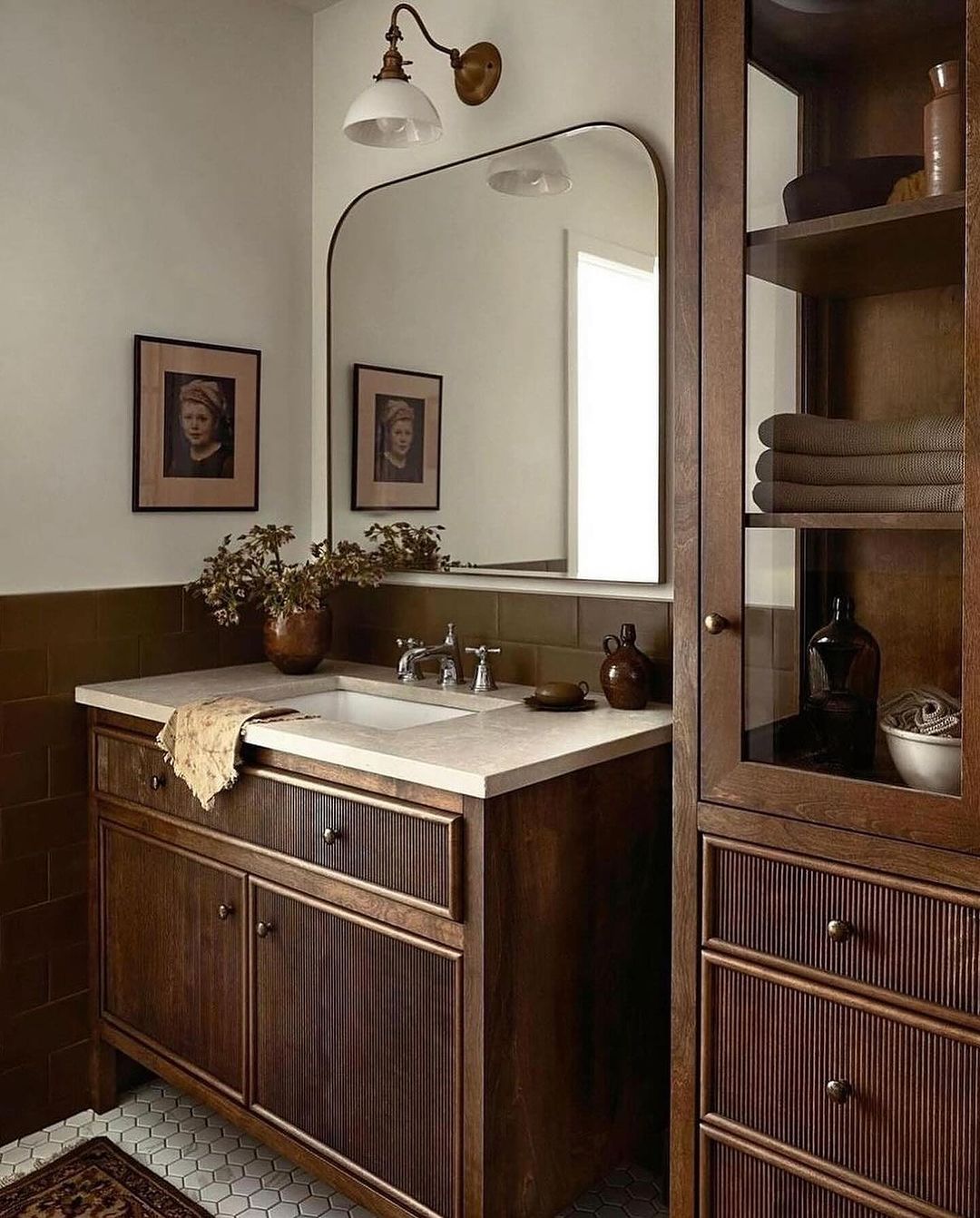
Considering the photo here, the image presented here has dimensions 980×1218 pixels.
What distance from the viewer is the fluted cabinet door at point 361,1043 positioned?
179cm

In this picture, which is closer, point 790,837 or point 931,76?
point 931,76

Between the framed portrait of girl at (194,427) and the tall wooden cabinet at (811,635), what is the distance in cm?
142

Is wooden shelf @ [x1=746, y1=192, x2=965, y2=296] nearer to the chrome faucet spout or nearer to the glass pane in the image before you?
the glass pane

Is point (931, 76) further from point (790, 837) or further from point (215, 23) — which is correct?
point (215, 23)

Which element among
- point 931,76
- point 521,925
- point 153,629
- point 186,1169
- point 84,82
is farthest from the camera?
point 153,629

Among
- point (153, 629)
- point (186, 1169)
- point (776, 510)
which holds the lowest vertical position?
point (186, 1169)

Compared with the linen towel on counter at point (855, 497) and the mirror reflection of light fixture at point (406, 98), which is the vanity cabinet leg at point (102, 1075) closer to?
the linen towel on counter at point (855, 497)

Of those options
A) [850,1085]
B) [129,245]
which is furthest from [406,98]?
[850,1085]

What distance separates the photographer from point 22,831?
2.42 metres

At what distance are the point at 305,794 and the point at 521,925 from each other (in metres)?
0.46

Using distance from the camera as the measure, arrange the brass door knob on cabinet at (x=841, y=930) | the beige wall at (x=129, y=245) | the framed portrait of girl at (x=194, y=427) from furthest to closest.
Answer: the framed portrait of girl at (x=194, y=427) < the beige wall at (x=129, y=245) < the brass door knob on cabinet at (x=841, y=930)

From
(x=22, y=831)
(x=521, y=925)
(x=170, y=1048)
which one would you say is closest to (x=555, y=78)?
(x=521, y=925)

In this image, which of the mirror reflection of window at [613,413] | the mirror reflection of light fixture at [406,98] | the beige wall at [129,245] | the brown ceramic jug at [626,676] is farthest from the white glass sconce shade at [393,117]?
the brown ceramic jug at [626,676]

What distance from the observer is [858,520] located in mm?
1522
